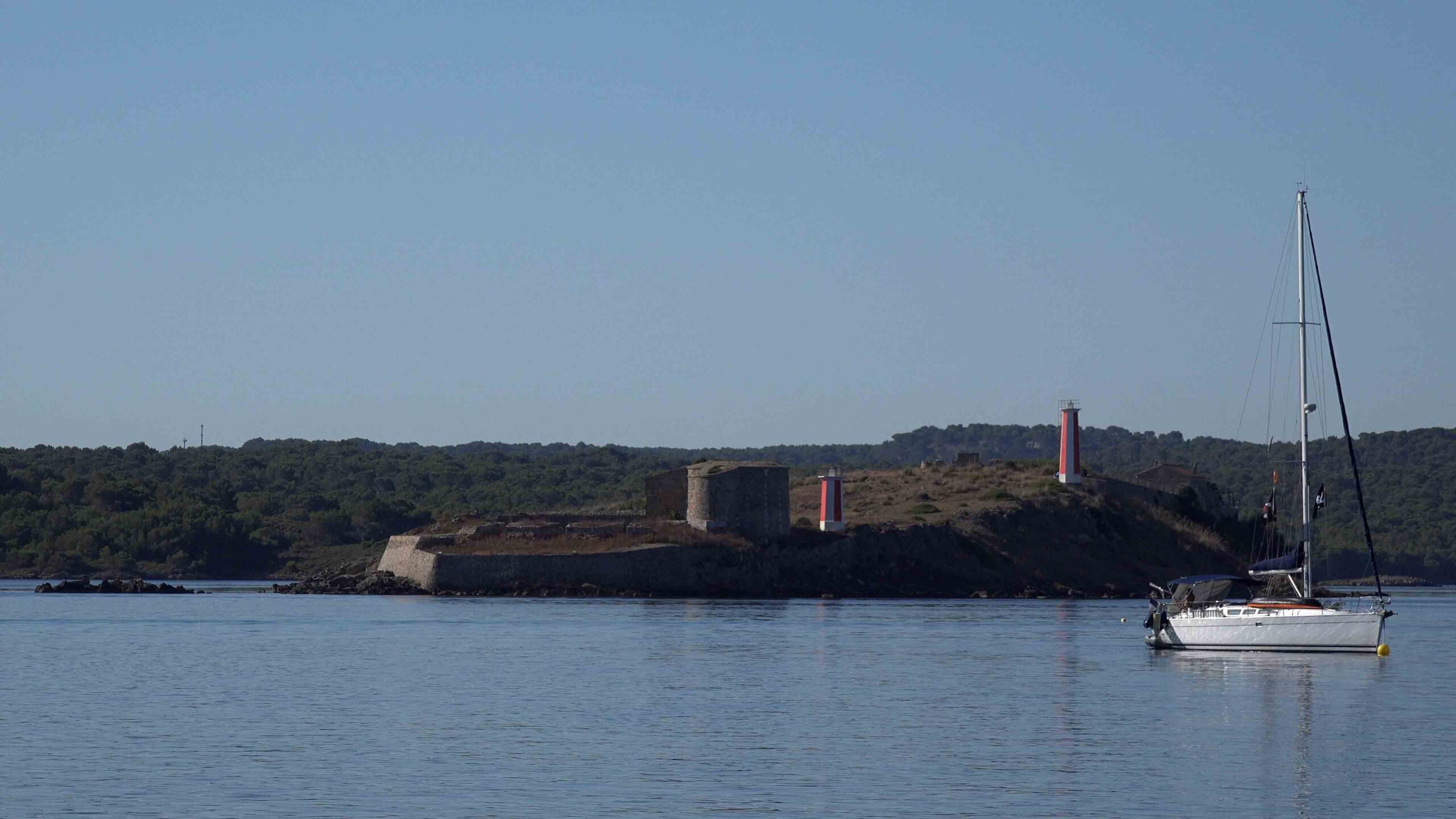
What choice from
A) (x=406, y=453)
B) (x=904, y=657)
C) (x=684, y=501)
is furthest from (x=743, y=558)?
(x=406, y=453)

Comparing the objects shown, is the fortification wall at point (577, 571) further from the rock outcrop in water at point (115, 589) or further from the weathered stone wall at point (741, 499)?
the rock outcrop in water at point (115, 589)

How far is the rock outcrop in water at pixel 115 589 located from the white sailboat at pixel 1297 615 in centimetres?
4670

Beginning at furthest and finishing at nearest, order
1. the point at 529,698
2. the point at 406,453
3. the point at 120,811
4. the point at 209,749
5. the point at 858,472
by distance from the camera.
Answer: the point at 406,453
the point at 858,472
the point at 529,698
the point at 209,749
the point at 120,811

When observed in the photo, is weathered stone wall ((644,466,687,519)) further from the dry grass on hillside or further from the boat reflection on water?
the boat reflection on water

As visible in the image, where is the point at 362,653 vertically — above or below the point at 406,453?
below

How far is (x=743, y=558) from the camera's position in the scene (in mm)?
75188

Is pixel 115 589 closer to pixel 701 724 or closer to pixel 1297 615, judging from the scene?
pixel 1297 615

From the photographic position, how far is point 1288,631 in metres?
44.5

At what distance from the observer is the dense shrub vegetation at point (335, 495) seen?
4220 inches

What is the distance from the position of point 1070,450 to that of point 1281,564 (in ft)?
152

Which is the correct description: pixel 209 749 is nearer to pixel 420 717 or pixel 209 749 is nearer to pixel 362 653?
pixel 420 717

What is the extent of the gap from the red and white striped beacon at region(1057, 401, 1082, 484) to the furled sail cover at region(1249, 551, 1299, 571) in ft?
140

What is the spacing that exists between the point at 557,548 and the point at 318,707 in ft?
140

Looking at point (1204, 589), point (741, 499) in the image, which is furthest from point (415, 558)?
point (1204, 589)
